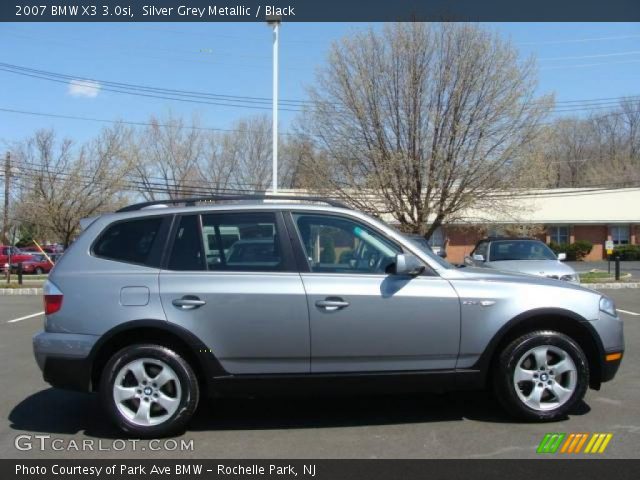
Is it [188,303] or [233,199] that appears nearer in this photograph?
[188,303]

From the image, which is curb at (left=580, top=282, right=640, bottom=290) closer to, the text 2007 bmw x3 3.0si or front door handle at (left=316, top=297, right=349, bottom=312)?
the text 2007 bmw x3 3.0si

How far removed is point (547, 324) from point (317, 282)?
197cm

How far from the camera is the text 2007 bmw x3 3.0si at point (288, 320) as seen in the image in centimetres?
482

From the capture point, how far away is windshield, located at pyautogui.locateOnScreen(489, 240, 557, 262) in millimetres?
12875

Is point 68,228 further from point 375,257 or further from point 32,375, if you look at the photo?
point 375,257

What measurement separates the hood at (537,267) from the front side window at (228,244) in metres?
6.97

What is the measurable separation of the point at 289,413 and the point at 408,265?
179 centimetres

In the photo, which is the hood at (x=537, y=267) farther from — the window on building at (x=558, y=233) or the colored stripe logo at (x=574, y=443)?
the window on building at (x=558, y=233)

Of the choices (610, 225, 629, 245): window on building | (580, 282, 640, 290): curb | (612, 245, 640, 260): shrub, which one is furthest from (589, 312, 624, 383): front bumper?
(610, 225, 629, 245): window on building

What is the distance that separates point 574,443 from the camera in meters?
4.63

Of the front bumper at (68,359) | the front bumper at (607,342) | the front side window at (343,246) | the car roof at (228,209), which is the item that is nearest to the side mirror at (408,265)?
the front side window at (343,246)

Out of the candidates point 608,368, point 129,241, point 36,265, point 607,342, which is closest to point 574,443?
point 608,368
